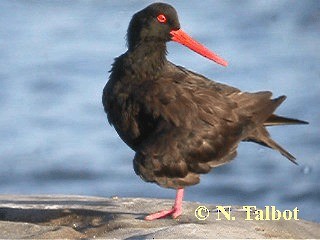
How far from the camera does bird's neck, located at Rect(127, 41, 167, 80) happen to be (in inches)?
370

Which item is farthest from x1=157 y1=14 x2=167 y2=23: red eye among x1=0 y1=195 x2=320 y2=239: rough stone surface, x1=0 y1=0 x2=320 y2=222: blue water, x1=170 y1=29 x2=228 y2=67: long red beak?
x1=0 y1=0 x2=320 y2=222: blue water

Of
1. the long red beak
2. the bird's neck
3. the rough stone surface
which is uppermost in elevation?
the long red beak

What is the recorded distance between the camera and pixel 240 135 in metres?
9.23

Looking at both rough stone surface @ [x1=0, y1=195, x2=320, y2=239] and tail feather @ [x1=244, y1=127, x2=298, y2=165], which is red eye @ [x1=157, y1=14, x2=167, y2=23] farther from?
rough stone surface @ [x1=0, y1=195, x2=320, y2=239]

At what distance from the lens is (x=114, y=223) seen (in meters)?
8.47

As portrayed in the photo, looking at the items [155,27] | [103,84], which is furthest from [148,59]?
[103,84]

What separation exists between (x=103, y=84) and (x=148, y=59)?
15.2 feet

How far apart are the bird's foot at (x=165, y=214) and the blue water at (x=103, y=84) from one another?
133 inches

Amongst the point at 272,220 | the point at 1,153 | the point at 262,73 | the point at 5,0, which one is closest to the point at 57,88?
the point at 1,153

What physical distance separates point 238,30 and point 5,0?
3.41 metres

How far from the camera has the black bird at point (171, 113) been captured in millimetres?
8930

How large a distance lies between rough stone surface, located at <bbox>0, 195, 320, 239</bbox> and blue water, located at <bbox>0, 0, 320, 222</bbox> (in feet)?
9.99

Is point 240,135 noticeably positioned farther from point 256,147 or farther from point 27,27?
point 27,27

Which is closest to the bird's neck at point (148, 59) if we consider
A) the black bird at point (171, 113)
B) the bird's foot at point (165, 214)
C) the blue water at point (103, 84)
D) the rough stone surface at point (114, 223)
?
the black bird at point (171, 113)
